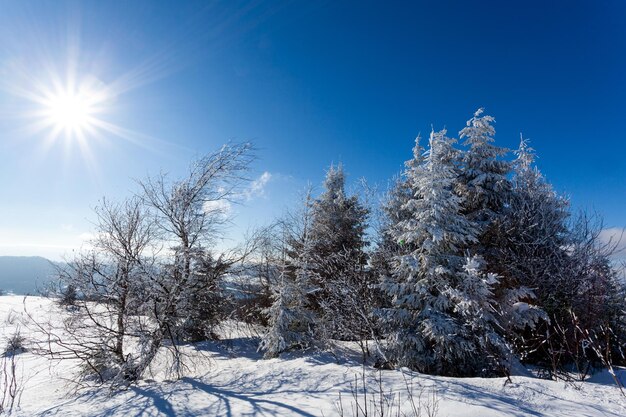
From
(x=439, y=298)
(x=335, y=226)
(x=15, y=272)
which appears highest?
(x=335, y=226)

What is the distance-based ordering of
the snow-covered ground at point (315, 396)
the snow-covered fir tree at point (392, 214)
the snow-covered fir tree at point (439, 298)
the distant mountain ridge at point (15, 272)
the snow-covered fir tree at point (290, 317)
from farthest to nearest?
the distant mountain ridge at point (15, 272) < the snow-covered fir tree at point (392, 214) < the snow-covered fir tree at point (290, 317) < the snow-covered fir tree at point (439, 298) < the snow-covered ground at point (315, 396)

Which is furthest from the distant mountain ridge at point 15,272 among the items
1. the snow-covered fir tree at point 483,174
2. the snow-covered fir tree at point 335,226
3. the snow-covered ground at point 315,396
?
the snow-covered fir tree at point 483,174

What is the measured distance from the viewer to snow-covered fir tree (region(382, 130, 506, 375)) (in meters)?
8.41

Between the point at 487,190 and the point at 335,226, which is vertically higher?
the point at 487,190

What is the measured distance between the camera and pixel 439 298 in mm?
8984

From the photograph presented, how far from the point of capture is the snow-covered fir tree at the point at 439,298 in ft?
27.6

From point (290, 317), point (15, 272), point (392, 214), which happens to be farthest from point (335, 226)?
point (15, 272)

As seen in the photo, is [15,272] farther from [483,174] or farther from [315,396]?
[483,174]

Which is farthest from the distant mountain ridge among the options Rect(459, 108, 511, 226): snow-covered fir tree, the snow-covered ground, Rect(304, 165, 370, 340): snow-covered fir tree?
Rect(459, 108, 511, 226): snow-covered fir tree

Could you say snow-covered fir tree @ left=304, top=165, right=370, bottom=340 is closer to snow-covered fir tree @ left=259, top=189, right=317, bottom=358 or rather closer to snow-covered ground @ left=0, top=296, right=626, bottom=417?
snow-covered fir tree @ left=259, top=189, right=317, bottom=358

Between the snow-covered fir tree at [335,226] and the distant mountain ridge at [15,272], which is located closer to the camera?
the snow-covered fir tree at [335,226]

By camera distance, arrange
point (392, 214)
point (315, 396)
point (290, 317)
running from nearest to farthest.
A: 1. point (315, 396)
2. point (290, 317)
3. point (392, 214)

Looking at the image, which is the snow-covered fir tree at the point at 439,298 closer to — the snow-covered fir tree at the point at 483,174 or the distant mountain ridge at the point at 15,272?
the snow-covered fir tree at the point at 483,174

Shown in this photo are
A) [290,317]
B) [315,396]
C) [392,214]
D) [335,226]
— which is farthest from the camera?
[335,226]
